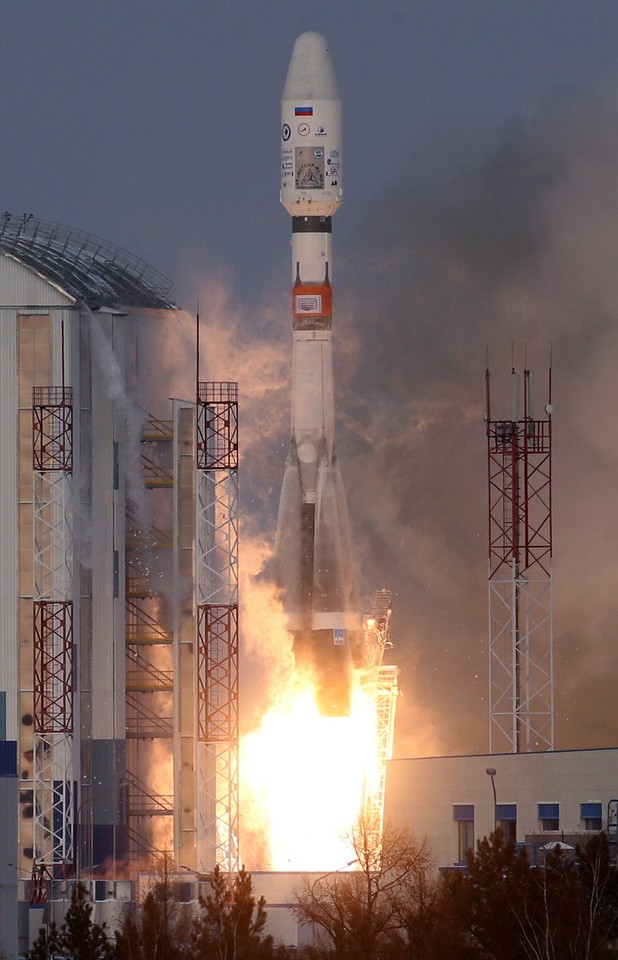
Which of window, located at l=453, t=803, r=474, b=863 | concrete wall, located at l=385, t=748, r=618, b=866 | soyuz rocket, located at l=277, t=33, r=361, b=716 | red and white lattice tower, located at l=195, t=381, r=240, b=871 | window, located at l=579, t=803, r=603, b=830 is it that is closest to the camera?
window, located at l=579, t=803, r=603, b=830

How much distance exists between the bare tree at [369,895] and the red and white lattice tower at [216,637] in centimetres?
491

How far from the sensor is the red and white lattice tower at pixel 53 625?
408ft

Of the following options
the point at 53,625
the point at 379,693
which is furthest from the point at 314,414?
the point at 53,625

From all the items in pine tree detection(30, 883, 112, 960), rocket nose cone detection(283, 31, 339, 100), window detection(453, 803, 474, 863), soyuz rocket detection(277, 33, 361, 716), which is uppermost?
rocket nose cone detection(283, 31, 339, 100)

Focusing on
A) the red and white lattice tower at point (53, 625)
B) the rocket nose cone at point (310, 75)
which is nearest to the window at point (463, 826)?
the red and white lattice tower at point (53, 625)

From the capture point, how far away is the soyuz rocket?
122 m

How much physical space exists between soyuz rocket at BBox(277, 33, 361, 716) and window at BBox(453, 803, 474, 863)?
640cm

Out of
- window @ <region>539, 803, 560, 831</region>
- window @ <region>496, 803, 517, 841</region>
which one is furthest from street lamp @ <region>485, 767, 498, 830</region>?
window @ <region>539, 803, 560, 831</region>

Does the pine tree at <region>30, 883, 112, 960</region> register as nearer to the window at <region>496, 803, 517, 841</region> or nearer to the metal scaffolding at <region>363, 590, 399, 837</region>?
the window at <region>496, 803, 517, 841</region>

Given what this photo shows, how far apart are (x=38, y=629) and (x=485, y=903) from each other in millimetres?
32563

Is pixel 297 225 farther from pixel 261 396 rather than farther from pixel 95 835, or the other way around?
pixel 95 835

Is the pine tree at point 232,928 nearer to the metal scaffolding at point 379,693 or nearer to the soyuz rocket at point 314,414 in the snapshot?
the metal scaffolding at point 379,693

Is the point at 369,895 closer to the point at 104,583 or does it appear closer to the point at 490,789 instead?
the point at 490,789

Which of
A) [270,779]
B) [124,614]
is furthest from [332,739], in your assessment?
[124,614]
